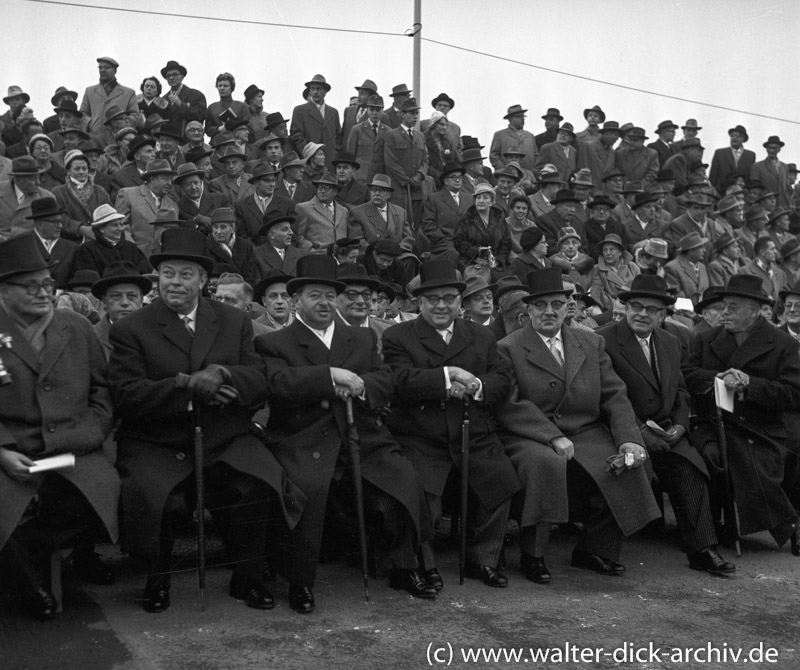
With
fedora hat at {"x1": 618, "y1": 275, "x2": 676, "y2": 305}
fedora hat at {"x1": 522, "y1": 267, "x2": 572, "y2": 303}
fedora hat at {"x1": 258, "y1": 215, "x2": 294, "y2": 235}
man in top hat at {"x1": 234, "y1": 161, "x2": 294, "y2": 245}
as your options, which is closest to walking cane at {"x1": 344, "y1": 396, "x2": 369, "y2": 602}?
fedora hat at {"x1": 522, "y1": 267, "x2": 572, "y2": 303}

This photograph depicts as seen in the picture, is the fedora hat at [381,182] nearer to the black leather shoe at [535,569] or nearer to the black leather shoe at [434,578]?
the black leather shoe at [535,569]

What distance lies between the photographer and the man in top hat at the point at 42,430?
5496 millimetres

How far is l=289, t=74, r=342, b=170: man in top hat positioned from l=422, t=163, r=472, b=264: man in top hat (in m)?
2.25

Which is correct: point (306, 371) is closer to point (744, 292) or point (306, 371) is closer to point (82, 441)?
point (82, 441)

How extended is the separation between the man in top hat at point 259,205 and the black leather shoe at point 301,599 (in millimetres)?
6931

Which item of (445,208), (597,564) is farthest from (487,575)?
(445,208)

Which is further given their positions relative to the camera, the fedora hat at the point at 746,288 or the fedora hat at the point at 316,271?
the fedora hat at the point at 746,288

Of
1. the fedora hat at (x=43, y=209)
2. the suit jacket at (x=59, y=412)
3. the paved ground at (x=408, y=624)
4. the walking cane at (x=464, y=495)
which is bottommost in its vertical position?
the paved ground at (x=408, y=624)

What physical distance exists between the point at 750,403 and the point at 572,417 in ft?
4.98

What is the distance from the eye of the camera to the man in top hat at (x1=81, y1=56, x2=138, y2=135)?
49.3ft

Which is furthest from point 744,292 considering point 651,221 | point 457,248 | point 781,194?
point 781,194

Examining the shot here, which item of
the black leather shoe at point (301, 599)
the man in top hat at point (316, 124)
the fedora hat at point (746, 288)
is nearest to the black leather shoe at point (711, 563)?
the fedora hat at point (746, 288)

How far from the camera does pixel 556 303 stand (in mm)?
7324

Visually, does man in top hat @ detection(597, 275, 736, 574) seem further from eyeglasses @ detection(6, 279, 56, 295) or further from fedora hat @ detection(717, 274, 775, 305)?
eyeglasses @ detection(6, 279, 56, 295)
